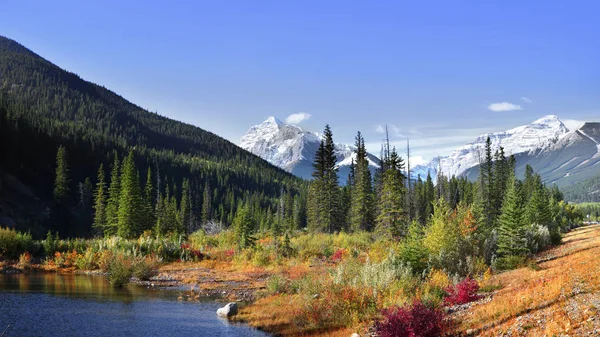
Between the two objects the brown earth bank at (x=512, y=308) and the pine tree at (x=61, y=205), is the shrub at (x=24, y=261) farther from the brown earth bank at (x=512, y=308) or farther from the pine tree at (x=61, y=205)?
the pine tree at (x=61, y=205)

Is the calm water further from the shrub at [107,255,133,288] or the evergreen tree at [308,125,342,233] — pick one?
the evergreen tree at [308,125,342,233]

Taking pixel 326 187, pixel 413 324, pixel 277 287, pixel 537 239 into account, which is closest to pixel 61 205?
pixel 326 187

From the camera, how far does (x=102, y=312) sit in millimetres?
24578

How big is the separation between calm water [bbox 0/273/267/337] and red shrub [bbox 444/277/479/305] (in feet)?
30.4

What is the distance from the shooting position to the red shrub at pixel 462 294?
69.2 ft

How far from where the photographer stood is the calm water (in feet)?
67.8

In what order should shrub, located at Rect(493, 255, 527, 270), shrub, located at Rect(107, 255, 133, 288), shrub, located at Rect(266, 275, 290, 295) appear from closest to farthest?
shrub, located at Rect(266, 275, 290, 295), shrub, located at Rect(493, 255, 527, 270), shrub, located at Rect(107, 255, 133, 288)

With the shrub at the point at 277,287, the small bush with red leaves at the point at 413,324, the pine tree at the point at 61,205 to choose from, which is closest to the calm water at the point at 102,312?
the shrub at the point at 277,287

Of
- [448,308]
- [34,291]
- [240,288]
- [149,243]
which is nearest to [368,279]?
[448,308]

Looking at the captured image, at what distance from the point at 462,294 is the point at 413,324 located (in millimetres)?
7070

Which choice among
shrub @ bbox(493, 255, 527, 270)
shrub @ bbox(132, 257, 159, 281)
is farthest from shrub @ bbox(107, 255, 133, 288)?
shrub @ bbox(493, 255, 527, 270)

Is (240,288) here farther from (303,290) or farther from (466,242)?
(466,242)

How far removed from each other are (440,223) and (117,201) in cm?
6026

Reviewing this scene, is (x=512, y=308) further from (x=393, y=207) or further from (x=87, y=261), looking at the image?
(x=87, y=261)
